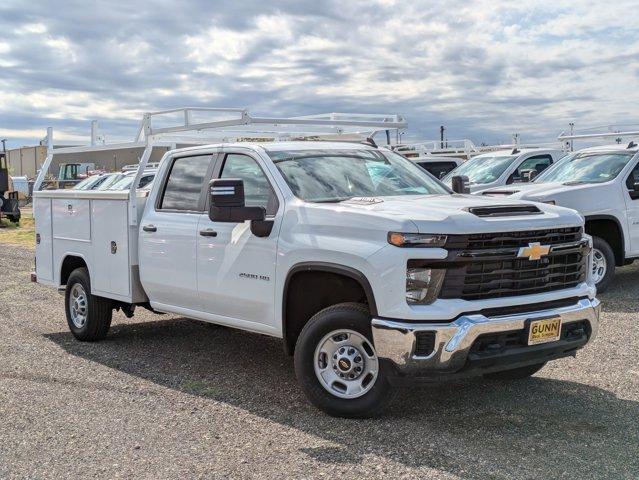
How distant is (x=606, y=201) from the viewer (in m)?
10.0

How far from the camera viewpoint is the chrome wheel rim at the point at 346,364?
203 inches

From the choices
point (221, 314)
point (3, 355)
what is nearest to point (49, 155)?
point (3, 355)

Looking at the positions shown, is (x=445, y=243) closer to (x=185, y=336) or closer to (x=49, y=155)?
(x=185, y=336)

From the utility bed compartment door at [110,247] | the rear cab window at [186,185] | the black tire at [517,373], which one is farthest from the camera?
the utility bed compartment door at [110,247]

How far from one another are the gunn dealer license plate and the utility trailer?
9.38 ft

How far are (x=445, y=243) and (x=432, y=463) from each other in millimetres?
1335

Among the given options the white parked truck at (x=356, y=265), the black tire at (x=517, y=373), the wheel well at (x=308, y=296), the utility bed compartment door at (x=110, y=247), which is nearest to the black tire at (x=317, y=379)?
the white parked truck at (x=356, y=265)

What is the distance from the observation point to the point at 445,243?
188 inches

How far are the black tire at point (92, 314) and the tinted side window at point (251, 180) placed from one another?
2.36 meters

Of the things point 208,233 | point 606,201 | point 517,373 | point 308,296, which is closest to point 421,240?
point 308,296

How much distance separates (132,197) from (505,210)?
361 centimetres

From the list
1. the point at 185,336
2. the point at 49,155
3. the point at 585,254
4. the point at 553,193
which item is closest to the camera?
the point at 585,254

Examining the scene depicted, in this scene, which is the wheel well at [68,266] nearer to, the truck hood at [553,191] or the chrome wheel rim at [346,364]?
the chrome wheel rim at [346,364]

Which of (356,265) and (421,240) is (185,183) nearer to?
(356,265)
